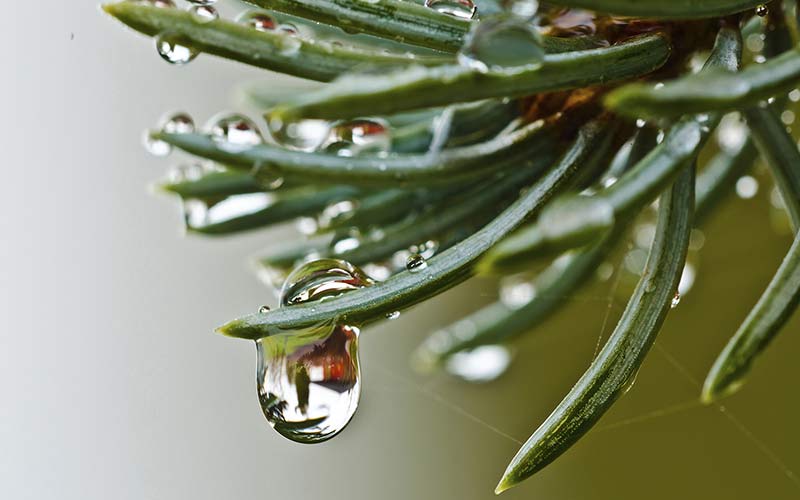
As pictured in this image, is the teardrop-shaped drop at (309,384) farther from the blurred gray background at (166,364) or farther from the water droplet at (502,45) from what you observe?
the blurred gray background at (166,364)

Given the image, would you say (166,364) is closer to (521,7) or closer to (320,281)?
Result: (320,281)

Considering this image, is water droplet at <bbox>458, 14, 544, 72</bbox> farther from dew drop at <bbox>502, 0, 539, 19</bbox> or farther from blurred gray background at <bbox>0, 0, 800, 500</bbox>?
blurred gray background at <bbox>0, 0, 800, 500</bbox>

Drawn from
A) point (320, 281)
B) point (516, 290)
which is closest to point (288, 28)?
point (320, 281)

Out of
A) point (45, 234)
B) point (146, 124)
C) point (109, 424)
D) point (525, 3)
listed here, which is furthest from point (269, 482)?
point (525, 3)

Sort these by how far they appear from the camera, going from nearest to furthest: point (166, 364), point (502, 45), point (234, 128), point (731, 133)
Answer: point (502, 45)
point (234, 128)
point (731, 133)
point (166, 364)

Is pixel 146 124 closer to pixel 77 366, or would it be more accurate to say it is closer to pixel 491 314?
pixel 77 366

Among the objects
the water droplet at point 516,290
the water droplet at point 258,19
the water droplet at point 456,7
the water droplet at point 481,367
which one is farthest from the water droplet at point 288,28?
the water droplet at point 481,367
